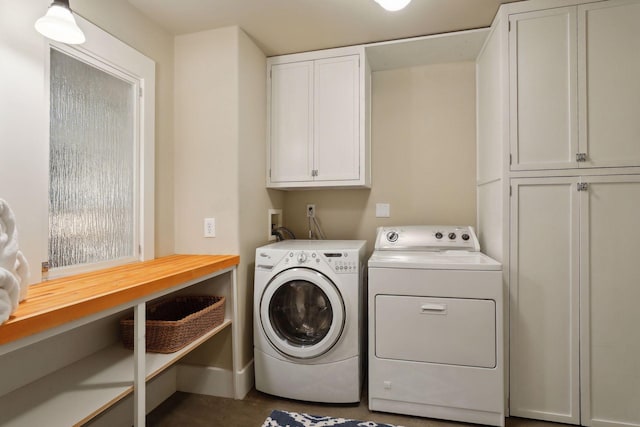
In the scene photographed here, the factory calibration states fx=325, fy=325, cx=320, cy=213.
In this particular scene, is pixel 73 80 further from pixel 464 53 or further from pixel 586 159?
pixel 586 159

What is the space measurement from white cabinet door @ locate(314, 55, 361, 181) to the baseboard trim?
1.45 meters

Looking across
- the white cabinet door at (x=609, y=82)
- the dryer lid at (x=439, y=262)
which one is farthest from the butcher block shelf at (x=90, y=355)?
the white cabinet door at (x=609, y=82)

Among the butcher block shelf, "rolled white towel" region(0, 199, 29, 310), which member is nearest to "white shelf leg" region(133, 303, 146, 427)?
the butcher block shelf

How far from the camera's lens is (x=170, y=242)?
2.18 meters

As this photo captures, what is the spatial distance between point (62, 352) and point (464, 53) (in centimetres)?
302

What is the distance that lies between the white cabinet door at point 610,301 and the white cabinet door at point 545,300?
2.0 inches

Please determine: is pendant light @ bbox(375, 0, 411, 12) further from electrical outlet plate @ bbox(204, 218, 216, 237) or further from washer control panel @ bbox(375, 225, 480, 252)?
electrical outlet plate @ bbox(204, 218, 216, 237)

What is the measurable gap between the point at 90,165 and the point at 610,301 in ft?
9.26

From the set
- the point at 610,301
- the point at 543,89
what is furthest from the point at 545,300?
the point at 543,89

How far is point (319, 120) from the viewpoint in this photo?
243cm

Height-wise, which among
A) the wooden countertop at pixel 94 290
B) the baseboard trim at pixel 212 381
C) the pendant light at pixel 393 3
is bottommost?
the baseboard trim at pixel 212 381

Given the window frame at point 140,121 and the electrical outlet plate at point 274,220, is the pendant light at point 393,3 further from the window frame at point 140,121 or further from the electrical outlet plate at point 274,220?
the electrical outlet plate at point 274,220

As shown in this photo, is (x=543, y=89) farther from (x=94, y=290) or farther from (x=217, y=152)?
(x=94, y=290)

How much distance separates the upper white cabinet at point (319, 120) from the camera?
7.76 ft
